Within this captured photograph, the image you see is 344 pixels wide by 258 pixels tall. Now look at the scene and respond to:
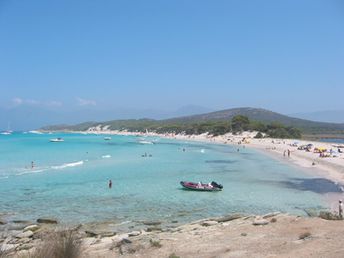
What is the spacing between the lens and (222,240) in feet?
47.3

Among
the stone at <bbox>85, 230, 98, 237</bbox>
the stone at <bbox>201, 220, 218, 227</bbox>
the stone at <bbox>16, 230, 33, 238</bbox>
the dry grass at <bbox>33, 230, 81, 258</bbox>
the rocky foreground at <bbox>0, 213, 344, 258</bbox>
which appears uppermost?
the dry grass at <bbox>33, 230, 81, 258</bbox>

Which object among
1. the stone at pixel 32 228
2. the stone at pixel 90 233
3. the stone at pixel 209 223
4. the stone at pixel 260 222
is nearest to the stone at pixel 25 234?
the stone at pixel 32 228

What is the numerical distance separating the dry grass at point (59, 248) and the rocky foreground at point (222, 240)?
3.13 ft

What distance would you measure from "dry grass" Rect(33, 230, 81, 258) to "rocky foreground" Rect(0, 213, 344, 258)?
3.13ft

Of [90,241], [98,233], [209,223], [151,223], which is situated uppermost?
[209,223]

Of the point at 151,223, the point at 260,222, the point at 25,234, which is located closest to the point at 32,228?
the point at 25,234

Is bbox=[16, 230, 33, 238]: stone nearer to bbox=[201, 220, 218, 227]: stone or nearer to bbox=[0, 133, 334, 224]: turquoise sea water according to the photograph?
bbox=[0, 133, 334, 224]: turquoise sea water

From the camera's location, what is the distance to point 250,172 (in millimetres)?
44812

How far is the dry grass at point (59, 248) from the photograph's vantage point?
31.1ft

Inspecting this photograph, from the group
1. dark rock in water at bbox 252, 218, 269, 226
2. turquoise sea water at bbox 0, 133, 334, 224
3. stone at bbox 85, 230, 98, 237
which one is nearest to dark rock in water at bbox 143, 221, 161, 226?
turquoise sea water at bbox 0, 133, 334, 224

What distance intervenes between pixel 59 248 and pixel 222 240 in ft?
21.3

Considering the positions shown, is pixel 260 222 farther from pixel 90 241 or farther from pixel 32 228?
pixel 32 228

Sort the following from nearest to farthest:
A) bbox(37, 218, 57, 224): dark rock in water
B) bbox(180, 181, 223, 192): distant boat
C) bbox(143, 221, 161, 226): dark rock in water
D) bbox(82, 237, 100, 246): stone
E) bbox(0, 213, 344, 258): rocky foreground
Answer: bbox(0, 213, 344, 258): rocky foreground, bbox(82, 237, 100, 246): stone, bbox(143, 221, 161, 226): dark rock in water, bbox(37, 218, 57, 224): dark rock in water, bbox(180, 181, 223, 192): distant boat

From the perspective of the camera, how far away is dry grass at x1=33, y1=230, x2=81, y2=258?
9477mm
